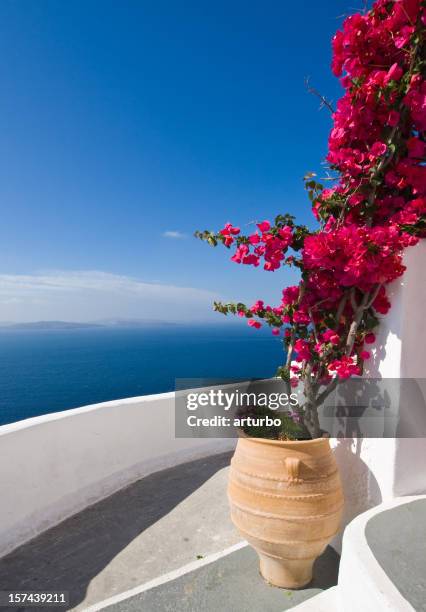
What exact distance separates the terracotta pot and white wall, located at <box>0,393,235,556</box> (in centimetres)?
148

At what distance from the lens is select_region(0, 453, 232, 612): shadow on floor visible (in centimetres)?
216

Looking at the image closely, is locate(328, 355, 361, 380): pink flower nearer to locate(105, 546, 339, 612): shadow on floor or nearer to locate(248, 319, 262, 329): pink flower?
locate(248, 319, 262, 329): pink flower

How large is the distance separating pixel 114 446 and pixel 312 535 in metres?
2.00

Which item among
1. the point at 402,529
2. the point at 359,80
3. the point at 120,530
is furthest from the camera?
the point at 120,530

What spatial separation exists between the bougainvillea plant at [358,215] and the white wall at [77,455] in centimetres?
169

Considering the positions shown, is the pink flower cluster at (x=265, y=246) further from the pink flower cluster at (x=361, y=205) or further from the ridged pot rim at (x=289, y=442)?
the ridged pot rim at (x=289, y=442)

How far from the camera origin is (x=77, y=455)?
9.88 feet

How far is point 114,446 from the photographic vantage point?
334 centimetres

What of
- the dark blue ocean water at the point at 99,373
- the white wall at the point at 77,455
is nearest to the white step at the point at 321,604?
the white wall at the point at 77,455

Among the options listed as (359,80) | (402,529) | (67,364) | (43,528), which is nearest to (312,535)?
(402,529)

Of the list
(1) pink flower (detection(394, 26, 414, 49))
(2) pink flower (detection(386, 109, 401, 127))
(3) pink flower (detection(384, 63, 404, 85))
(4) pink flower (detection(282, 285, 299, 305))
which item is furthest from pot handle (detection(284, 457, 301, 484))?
(1) pink flower (detection(394, 26, 414, 49))

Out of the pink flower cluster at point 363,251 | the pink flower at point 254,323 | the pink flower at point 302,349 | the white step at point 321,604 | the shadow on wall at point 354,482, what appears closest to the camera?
the white step at point 321,604

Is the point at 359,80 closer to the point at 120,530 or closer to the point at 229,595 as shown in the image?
the point at 229,595

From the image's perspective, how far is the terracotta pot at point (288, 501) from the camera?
1.74 metres
